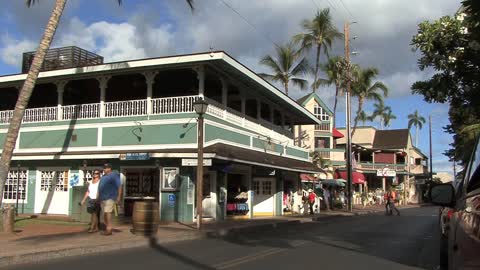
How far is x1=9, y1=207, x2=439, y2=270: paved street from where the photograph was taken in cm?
1059

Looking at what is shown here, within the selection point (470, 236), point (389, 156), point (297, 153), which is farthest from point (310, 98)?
point (470, 236)

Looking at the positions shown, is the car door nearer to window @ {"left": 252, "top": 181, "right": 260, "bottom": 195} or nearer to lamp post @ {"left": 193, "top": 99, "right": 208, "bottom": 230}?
lamp post @ {"left": 193, "top": 99, "right": 208, "bottom": 230}

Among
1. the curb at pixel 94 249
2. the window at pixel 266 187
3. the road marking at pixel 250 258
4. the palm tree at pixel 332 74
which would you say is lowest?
the road marking at pixel 250 258

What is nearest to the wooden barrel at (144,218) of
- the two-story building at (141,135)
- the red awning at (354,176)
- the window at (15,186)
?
the two-story building at (141,135)

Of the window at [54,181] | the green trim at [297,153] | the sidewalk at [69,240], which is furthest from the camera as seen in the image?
the green trim at [297,153]

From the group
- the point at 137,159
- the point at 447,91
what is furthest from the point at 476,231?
the point at 137,159

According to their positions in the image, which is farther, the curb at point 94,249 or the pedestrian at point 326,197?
the pedestrian at point 326,197

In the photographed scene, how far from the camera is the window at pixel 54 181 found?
2355cm

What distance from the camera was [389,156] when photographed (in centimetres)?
7131

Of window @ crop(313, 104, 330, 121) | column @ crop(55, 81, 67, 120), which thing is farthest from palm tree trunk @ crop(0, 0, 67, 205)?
window @ crop(313, 104, 330, 121)

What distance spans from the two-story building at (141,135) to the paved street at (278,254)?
5.18m

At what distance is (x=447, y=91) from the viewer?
9500mm

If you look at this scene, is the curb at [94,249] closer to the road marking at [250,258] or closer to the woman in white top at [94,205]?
the woman in white top at [94,205]

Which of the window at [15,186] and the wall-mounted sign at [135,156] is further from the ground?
the wall-mounted sign at [135,156]
